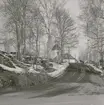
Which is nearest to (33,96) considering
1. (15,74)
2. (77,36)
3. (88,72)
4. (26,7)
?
(15,74)

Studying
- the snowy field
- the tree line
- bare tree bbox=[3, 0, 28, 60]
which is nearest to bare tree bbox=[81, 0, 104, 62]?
the tree line

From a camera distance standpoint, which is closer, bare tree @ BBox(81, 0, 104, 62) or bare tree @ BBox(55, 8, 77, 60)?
bare tree @ BBox(81, 0, 104, 62)

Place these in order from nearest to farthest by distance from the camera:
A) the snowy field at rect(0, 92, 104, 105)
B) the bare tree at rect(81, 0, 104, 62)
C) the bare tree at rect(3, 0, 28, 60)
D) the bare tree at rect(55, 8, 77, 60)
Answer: the snowy field at rect(0, 92, 104, 105)
the bare tree at rect(3, 0, 28, 60)
the bare tree at rect(81, 0, 104, 62)
the bare tree at rect(55, 8, 77, 60)

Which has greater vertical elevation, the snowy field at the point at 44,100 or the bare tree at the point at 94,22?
the bare tree at the point at 94,22

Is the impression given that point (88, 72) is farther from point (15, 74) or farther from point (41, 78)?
point (15, 74)

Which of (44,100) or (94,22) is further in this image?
(94,22)

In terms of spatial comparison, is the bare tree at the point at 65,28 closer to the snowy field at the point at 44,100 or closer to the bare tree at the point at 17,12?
the bare tree at the point at 17,12

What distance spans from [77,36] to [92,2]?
11.3 m

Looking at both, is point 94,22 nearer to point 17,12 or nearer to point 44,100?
point 17,12

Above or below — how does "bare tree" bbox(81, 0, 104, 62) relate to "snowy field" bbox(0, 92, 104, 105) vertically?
above

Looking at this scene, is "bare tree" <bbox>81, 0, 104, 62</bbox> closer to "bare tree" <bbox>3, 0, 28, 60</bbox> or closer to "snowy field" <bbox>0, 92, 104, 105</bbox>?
"bare tree" <bbox>3, 0, 28, 60</bbox>

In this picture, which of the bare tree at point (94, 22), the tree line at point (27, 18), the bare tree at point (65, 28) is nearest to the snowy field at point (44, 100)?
the tree line at point (27, 18)

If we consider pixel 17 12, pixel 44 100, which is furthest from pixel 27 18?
pixel 44 100

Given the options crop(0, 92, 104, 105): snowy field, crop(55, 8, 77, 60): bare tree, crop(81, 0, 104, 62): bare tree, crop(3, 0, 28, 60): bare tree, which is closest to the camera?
crop(0, 92, 104, 105): snowy field
